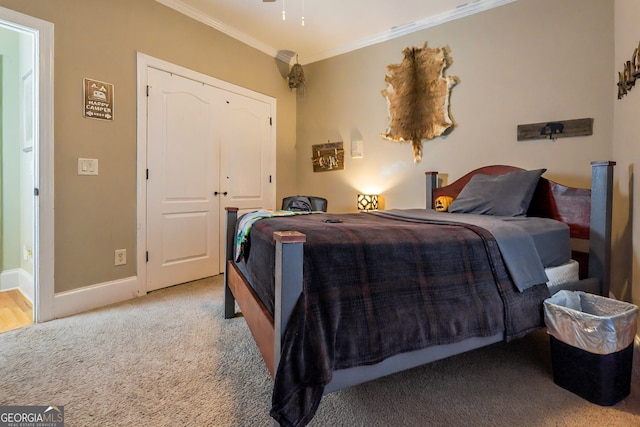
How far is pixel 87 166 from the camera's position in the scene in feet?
8.03

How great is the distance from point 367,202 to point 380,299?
8.25 feet

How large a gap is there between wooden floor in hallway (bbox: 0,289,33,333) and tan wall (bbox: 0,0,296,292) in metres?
0.31

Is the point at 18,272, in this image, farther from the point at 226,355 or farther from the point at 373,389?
the point at 373,389

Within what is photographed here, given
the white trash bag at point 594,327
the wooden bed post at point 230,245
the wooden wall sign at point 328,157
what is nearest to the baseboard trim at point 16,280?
the wooden bed post at point 230,245

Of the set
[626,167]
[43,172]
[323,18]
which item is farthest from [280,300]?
[323,18]

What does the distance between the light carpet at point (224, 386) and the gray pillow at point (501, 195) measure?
853 millimetres

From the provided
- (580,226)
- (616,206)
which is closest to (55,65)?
(580,226)

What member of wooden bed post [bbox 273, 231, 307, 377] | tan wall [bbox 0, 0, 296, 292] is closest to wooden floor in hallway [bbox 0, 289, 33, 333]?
tan wall [bbox 0, 0, 296, 292]

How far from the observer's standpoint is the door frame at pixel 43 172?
7.16ft

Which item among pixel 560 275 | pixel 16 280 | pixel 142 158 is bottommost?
pixel 16 280

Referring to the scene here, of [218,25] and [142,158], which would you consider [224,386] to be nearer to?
[142,158]

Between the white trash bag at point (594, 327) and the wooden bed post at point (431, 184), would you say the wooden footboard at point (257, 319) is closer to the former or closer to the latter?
the white trash bag at point (594, 327)

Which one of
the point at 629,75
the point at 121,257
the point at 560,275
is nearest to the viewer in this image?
the point at 560,275

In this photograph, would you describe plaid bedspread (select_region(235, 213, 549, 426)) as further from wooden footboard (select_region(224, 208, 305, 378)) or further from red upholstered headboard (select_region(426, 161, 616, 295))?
red upholstered headboard (select_region(426, 161, 616, 295))
